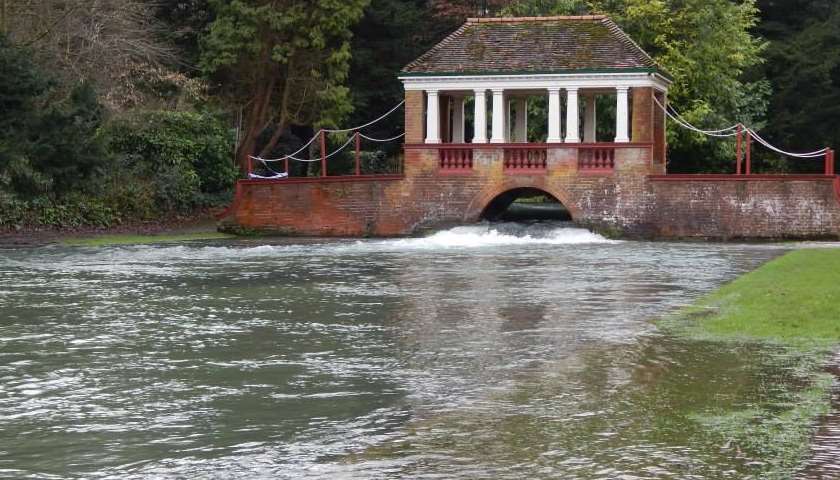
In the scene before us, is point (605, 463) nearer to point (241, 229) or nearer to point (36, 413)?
point (36, 413)

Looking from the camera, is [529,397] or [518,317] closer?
[529,397]

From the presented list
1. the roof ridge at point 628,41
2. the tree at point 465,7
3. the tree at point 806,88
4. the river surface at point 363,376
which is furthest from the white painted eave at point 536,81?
the tree at point 465,7

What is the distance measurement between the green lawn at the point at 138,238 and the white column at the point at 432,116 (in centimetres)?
665

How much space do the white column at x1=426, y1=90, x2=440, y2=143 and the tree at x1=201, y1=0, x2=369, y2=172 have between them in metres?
8.26

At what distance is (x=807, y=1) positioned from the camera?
62156mm

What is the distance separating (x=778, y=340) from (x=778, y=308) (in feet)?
7.99

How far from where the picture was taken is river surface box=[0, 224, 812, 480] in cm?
1041

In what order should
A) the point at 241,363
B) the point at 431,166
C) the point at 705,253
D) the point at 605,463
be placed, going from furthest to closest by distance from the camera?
the point at 431,166, the point at 705,253, the point at 241,363, the point at 605,463

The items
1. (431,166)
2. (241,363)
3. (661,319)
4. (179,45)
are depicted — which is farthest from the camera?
(179,45)

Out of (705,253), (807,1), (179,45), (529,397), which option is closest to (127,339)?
(529,397)

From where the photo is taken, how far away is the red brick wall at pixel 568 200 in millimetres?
36969

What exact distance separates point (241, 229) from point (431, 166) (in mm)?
6139

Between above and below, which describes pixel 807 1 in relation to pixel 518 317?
above

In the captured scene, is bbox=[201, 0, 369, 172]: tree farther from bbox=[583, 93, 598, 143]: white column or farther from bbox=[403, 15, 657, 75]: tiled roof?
bbox=[583, 93, 598, 143]: white column
